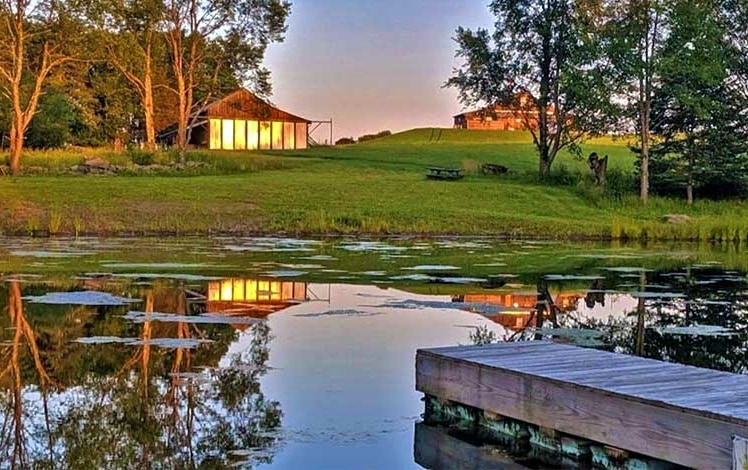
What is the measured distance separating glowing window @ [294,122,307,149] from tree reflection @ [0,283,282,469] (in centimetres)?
6134

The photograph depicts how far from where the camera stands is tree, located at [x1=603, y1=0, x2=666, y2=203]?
109ft

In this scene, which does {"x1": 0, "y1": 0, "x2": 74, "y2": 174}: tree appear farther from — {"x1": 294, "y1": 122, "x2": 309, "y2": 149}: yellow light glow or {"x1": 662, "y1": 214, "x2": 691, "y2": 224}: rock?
{"x1": 294, "y1": 122, "x2": 309, "y2": 149}: yellow light glow

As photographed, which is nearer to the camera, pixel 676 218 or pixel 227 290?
pixel 227 290

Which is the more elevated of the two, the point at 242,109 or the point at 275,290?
the point at 242,109

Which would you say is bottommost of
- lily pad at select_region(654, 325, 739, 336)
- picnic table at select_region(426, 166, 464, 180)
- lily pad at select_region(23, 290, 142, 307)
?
lily pad at select_region(23, 290, 142, 307)

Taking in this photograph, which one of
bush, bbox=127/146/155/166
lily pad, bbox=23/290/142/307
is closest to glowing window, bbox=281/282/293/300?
lily pad, bbox=23/290/142/307

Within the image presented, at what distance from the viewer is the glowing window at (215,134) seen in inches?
2603

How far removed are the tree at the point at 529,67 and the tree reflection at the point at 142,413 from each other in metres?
31.8

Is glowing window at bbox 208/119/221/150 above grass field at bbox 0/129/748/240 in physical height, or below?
above

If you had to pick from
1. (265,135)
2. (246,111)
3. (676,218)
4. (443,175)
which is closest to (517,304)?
(676,218)

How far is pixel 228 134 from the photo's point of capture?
67.1 meters

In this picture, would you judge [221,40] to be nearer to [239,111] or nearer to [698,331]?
[239,111]

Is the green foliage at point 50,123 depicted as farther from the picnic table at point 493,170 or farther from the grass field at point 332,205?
the picnic table at point 493,170

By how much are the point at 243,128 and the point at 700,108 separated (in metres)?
39.2
